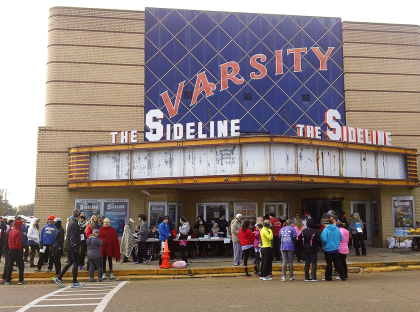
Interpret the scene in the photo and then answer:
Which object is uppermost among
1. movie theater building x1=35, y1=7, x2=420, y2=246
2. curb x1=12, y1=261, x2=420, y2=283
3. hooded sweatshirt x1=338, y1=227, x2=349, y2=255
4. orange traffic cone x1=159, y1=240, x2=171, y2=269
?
movie theater building x1=35, y1=7, x2=420, y2=246

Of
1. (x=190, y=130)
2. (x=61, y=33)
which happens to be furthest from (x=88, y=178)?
(x=61, y=33)

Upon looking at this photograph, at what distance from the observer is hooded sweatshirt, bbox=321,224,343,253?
11.9m

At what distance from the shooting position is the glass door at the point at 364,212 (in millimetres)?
21484

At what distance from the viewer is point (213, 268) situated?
1404cm

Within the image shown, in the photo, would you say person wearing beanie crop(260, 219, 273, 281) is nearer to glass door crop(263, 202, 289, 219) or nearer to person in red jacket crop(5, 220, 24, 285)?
person in red jacket crop(5, 220, 24, 285)

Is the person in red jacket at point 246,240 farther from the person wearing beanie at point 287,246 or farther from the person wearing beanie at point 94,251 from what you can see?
the person wearing beanie at point 94,251

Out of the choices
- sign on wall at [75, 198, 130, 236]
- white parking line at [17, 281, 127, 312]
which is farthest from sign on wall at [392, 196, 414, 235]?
white parking line at [17, 281, 127, 312]

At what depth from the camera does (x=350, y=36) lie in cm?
2262

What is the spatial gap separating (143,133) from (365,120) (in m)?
10.9

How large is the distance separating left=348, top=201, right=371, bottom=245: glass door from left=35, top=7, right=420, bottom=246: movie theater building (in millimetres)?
49

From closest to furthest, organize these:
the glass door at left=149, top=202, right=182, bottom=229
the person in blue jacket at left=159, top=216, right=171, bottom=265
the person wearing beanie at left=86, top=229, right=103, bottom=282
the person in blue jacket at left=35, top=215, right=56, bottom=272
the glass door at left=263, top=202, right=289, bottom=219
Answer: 1. the person wearing beanie at left=86, top=229, right=103, bottom=282
2. the person in blue jacket at left=35, top=215, right=56, bottom=272
3. the person in blue jacket at left=159, top=216, right=171, bottom=265
4. the glass door at left=149, top=202, right=182, bottom=229
5. the glass door at left=263, top=202, right=289, bottom=219

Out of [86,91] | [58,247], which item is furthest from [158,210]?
[58,247]

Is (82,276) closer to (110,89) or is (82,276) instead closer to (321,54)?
(110,89)

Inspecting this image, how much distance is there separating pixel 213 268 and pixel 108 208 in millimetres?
7530
